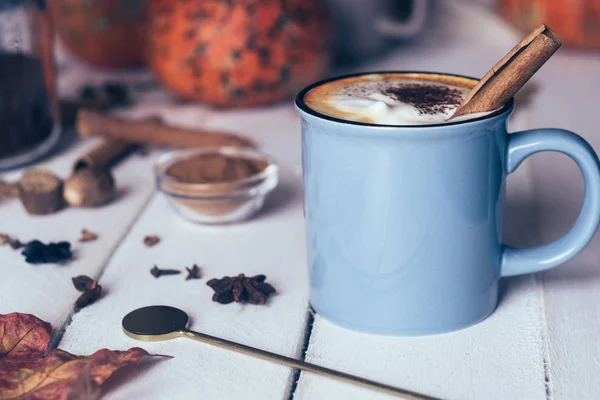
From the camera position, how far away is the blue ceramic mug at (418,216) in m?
0.55

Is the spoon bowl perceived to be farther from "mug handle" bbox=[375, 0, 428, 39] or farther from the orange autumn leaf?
"mug handle" bbox=[375, 0, 428, 39]

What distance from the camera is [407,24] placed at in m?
1.37

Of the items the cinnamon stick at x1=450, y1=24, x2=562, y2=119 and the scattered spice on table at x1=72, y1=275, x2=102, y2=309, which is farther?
the scattered spice on table at x1=72, y1=275, x2=102, y2=309

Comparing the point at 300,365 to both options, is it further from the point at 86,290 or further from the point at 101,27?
the point at 101,27

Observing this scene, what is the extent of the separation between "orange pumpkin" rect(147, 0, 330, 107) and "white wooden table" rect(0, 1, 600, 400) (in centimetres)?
13

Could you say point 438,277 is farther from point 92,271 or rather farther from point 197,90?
point 197,90

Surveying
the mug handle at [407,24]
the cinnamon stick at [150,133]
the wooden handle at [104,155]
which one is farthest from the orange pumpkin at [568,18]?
the wooden handle at [104,155]

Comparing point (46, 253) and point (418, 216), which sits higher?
point (418, 216)

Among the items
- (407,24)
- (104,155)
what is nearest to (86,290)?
(104,155)

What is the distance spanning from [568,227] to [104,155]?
1.78 feet

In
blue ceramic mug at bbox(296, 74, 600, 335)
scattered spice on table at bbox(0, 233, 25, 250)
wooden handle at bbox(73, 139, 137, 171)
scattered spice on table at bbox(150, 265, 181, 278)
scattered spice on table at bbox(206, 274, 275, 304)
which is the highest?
blue ceramic mug at bbox(296, 74, 600, 335)

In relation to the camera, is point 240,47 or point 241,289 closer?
point 241,289

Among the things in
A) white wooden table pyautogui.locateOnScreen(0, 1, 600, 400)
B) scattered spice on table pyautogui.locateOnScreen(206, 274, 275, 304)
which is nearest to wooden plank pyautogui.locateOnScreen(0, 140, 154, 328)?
Result: white wooden table pyautogui.locateOnScreen(0, 1, 600, 400)

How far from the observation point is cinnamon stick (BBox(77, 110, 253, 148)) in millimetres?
1001
